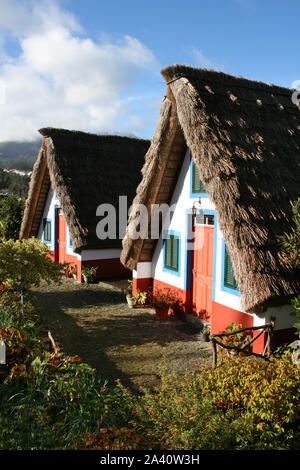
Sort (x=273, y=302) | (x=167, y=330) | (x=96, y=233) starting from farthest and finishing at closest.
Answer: (x=96, y=233)
(x=167, y=330)
(x=273, y=302)

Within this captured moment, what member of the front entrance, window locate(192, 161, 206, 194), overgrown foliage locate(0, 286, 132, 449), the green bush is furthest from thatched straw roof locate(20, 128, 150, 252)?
the green bush

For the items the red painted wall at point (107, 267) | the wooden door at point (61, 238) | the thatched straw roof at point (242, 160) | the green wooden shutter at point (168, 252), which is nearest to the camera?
the thatched straw roof at point (242, 160)

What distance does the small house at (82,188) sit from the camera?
13531mm

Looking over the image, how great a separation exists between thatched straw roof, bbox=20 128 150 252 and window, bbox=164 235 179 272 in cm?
389

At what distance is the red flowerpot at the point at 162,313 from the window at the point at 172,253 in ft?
3.60

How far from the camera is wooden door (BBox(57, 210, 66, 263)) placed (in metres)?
16.0

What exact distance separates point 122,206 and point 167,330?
6.95 m

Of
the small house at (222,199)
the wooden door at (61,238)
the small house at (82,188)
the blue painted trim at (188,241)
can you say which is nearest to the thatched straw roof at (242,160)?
the small house at (222,199)

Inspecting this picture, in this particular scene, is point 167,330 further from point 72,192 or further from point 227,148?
point 72,192

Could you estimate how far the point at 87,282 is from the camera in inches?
550

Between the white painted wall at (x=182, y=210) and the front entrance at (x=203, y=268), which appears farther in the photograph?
the white painted wall at (x=182, y=210)

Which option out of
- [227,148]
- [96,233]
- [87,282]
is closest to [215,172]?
[227,148]

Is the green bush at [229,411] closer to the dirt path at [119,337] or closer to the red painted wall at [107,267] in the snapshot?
the dirt path at [119,337]

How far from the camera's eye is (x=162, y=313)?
32.3 ft
